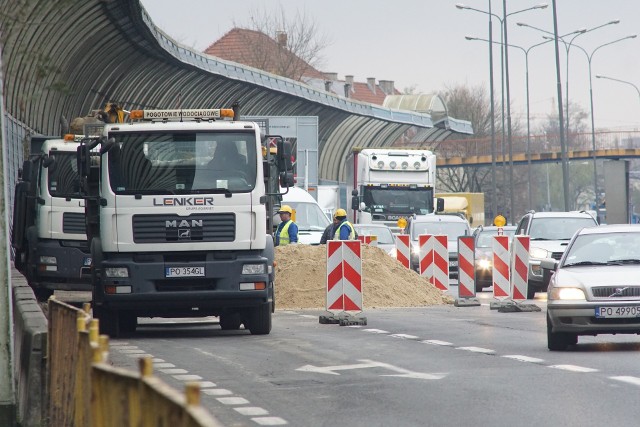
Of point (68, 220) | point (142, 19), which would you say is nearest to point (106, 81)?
point (142, 19)

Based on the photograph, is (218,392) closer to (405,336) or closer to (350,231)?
(405,336)

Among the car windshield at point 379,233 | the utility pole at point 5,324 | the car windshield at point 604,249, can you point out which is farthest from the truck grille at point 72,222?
the car windshield at point 379,233

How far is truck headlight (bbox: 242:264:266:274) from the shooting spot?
734 inches

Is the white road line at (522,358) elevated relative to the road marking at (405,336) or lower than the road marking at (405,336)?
elevated

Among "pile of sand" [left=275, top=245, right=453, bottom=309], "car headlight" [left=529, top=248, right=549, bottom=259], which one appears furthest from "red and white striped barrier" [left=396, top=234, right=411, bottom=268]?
"car headlight" [left=529, top=248, right=549, bottom=259]

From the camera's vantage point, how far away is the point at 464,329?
69.2 ft

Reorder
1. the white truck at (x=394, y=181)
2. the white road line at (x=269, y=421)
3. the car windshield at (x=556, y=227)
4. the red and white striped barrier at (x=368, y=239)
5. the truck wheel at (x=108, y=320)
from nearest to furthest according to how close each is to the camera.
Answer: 1. the white road line at (x=269, y=421)
2. the truck wheel at (x=108, y=320)
3. the car windshield at (x=556, y=227)
4. the red and white striped barrier at (x=368, y=239)
5. the white truck at (x=394, y=181)

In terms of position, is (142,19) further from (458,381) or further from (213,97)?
(458,381)

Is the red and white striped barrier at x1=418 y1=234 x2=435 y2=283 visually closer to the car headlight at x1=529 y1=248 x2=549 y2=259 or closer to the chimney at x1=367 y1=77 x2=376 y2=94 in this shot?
the car headlight at x1=529 y1=248 x2=549 y2=259

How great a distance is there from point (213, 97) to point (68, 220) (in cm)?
2983

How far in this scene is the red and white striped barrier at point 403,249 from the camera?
3622 cm

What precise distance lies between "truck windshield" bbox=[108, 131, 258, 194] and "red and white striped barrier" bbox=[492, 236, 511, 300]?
31.4 ft

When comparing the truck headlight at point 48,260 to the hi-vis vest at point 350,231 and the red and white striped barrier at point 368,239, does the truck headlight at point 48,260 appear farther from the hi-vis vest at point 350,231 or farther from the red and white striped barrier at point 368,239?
the red and white striped barrier at point 368,239

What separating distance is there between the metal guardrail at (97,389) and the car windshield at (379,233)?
106ft
